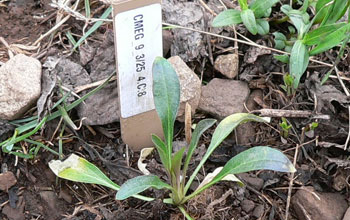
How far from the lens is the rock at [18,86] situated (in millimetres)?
1539

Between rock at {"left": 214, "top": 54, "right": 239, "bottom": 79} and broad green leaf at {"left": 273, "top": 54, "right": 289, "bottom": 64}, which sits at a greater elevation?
broad green leaf at {"left": 273, "top": 54, "right": 289, "bottom": 64}

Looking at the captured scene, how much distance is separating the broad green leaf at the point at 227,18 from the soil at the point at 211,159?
4.0 inches

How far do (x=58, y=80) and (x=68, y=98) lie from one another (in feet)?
0.21

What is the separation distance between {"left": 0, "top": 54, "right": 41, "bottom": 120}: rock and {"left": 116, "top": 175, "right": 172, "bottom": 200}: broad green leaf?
1.57 feet

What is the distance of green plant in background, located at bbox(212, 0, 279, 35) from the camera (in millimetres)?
1641

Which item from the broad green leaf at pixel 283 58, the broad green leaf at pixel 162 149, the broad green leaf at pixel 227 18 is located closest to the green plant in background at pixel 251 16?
the broad green leaf at pixel 227 18

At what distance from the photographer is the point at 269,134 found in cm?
160

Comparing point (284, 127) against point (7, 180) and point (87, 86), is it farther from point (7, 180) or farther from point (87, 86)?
point (7, 180)

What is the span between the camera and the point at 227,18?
1650 millimetres

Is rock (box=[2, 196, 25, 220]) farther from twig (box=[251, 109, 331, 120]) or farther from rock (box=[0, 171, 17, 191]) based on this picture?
twig (box=[251, 109, 331, 120])

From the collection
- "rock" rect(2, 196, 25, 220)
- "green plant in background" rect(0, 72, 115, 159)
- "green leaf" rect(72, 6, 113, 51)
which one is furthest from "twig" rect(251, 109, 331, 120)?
"rock" rect(2, 196, 25, 220)

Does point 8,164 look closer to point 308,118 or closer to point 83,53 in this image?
point 83,53

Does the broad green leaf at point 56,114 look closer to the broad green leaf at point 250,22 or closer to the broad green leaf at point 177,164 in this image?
the broad green leaf at point 177,164

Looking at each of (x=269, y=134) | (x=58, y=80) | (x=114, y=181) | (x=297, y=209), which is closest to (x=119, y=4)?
(x=58, y=80)
